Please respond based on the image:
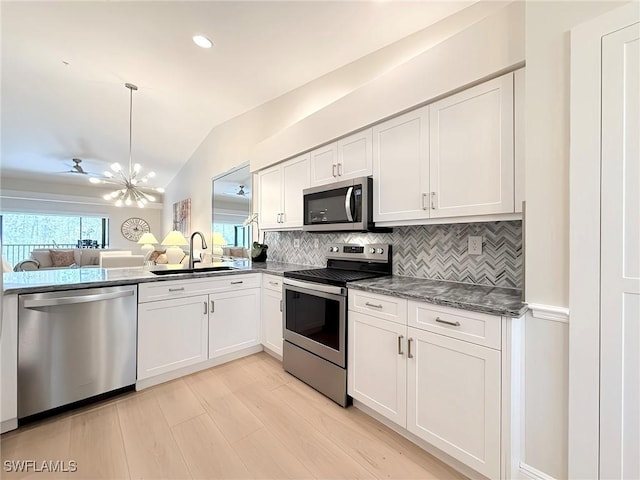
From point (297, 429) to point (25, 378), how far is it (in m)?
1.70

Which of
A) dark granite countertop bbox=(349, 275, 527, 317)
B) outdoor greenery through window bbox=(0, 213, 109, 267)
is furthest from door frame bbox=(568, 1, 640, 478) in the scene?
outdoor greenery through window bbox=(0, 213, 109, 267)

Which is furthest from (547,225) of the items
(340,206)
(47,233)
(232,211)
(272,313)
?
(47,233)

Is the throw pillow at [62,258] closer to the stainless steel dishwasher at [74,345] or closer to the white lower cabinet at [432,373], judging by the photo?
the stainless steel dishwasher at [74,345]

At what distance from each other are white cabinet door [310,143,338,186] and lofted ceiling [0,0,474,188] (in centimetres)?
92

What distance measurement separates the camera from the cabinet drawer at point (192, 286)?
7.04ft

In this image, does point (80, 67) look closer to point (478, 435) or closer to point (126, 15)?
point (126, 15)

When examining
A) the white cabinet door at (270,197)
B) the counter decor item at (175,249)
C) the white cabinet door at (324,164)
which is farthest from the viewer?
the counter decor item at (175,249)

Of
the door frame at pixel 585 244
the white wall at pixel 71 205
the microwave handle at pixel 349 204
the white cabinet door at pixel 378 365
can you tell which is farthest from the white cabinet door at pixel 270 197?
the white wall at pixel 71 205

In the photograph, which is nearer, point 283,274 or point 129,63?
point 283,274

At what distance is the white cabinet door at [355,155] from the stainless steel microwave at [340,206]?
114mm

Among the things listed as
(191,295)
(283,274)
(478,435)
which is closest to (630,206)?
(478,435)

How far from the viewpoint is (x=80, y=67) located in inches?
128

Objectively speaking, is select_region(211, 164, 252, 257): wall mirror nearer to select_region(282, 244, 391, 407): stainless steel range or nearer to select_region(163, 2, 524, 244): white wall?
select_region(163, 2, 524, 244): white wall

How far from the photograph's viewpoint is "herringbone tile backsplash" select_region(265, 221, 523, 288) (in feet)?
5.50
